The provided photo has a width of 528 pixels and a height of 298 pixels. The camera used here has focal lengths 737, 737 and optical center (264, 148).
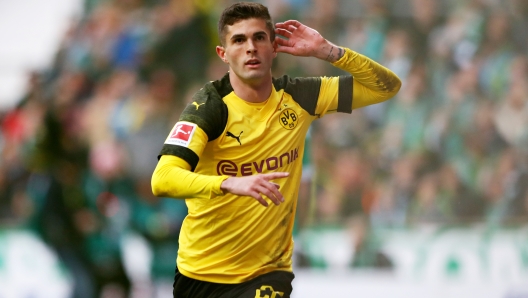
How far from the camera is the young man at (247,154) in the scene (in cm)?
442

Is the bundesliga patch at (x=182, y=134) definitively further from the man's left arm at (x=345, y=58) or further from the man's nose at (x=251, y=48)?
the man's left arm at (x=345, y=58)

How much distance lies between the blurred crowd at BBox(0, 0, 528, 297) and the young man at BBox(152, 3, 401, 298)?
17.4 feet

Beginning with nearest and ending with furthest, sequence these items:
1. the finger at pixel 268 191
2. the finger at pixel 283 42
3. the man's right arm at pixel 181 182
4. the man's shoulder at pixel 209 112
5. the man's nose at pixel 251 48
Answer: the finger at pixel 268 191 → the man's right arm at pixel 181 182 → the man's shoulder at pixel 209 112 → the man's nose at pixel 251 48 → the finger at pixel 283 42

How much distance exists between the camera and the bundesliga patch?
412 centimetres

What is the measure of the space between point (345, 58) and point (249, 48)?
74cm

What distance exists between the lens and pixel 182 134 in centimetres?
415

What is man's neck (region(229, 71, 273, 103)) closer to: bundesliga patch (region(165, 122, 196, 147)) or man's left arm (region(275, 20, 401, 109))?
man's left arm (region(275, 20, 401, 109))

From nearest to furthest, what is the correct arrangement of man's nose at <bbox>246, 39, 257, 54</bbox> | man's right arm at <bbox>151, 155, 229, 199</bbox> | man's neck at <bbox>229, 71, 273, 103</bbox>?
man's right arm at <bbox>151, 155, 229, 199</bbox>
man's nose at <bbox>246, 39, 257, 54</bbox>
man's neck at <bbox>229, 71, 273, 103</bbox>

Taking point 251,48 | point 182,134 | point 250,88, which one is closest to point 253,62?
point 251,48

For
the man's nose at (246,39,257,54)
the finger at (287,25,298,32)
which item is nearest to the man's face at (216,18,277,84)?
the man's nose at (246,39,257,54)

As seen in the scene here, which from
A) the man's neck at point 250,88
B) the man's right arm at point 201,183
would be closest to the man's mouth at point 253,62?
the man's neck at point 250,88

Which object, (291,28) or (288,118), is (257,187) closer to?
(288,118)

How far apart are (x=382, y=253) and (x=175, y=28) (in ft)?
14.1

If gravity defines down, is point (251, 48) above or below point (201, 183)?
above
